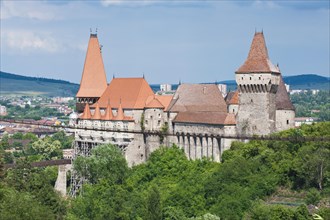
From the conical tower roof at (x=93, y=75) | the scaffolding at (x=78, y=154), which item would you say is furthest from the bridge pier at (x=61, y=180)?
the conical tower roof at (x=93, y=75)

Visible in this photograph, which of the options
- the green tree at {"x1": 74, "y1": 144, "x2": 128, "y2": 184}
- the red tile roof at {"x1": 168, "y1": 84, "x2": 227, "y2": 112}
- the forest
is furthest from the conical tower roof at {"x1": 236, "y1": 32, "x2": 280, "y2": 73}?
the green tree at {"x1": 74, "y1": 144, "x2": 128, "y2": 184}

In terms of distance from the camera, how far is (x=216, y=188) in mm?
66188

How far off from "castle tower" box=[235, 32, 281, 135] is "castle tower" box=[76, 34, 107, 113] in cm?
1978

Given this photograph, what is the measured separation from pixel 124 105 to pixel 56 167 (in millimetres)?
14655

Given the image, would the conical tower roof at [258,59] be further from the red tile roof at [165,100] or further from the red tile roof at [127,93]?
the red tile roof at [127,93]

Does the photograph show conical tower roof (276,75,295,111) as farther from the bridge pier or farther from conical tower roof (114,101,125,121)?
the bridge pier

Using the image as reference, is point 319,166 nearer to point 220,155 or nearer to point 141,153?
point 220,155

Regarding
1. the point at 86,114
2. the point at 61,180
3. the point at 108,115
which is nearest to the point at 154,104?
the point at 108,115

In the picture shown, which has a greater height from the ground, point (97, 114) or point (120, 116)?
point (97, 114)

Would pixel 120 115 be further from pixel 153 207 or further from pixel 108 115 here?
pixel 153 207

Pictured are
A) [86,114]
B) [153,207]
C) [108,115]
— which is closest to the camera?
[153,207]

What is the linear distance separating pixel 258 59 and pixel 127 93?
15708mm

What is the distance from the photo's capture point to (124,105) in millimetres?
83750

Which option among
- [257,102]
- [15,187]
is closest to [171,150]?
[257,102]
